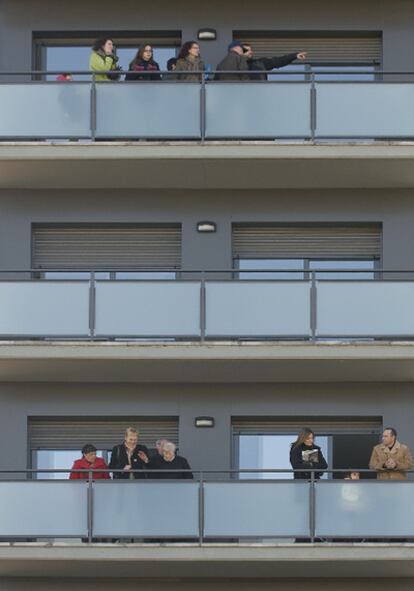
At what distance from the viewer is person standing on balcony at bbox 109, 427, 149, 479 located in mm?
26531

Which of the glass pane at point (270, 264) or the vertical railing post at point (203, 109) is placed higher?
the vertical railing post at point (203, 109)

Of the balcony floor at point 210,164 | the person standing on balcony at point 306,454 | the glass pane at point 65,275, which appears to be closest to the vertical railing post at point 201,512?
the person standing on balcony at point 306,454

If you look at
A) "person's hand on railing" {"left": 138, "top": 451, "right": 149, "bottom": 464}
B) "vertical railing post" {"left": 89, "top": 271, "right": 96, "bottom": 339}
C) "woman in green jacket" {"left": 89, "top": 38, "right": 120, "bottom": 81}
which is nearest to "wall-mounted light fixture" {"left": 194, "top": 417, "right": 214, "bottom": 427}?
"person's hand on railing" {"left": 138, "top": 451, "right": 149, "bottom": 464}

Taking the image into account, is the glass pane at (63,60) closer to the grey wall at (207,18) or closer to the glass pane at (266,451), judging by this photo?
the grey wall at (207,18)

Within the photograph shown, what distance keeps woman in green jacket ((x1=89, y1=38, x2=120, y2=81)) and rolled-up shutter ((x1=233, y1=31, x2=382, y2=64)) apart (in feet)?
7.31

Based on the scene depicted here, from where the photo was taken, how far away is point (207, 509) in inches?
1033

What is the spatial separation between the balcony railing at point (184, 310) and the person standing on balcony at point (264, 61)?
9.26 ft

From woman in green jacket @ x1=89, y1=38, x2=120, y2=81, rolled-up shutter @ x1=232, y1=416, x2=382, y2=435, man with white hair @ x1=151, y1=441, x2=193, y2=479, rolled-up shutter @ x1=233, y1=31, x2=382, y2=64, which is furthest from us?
rolled-up shutter @ x1=233, y1=31, x2=382, y2=64

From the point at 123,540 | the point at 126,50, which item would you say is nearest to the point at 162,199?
the point at 126,50

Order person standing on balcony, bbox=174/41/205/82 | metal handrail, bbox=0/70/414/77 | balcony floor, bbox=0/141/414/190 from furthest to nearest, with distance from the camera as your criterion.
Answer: person standing on balcony, bbox=174/41/205/82 → balcony floor, bbox=0/141/414/190 → metal handrail, bbox=0/70/414/77

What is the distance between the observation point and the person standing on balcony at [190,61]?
2800 centimetres

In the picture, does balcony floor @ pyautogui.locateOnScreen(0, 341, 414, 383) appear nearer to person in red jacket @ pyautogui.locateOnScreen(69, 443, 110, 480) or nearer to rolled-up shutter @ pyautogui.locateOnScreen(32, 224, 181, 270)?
person in red jacket @ pyautogui.locateOnScreen(69, 443, 110, 480)

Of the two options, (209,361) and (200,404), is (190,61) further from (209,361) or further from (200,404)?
(200,404)

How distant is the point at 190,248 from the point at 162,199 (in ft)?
2.41
